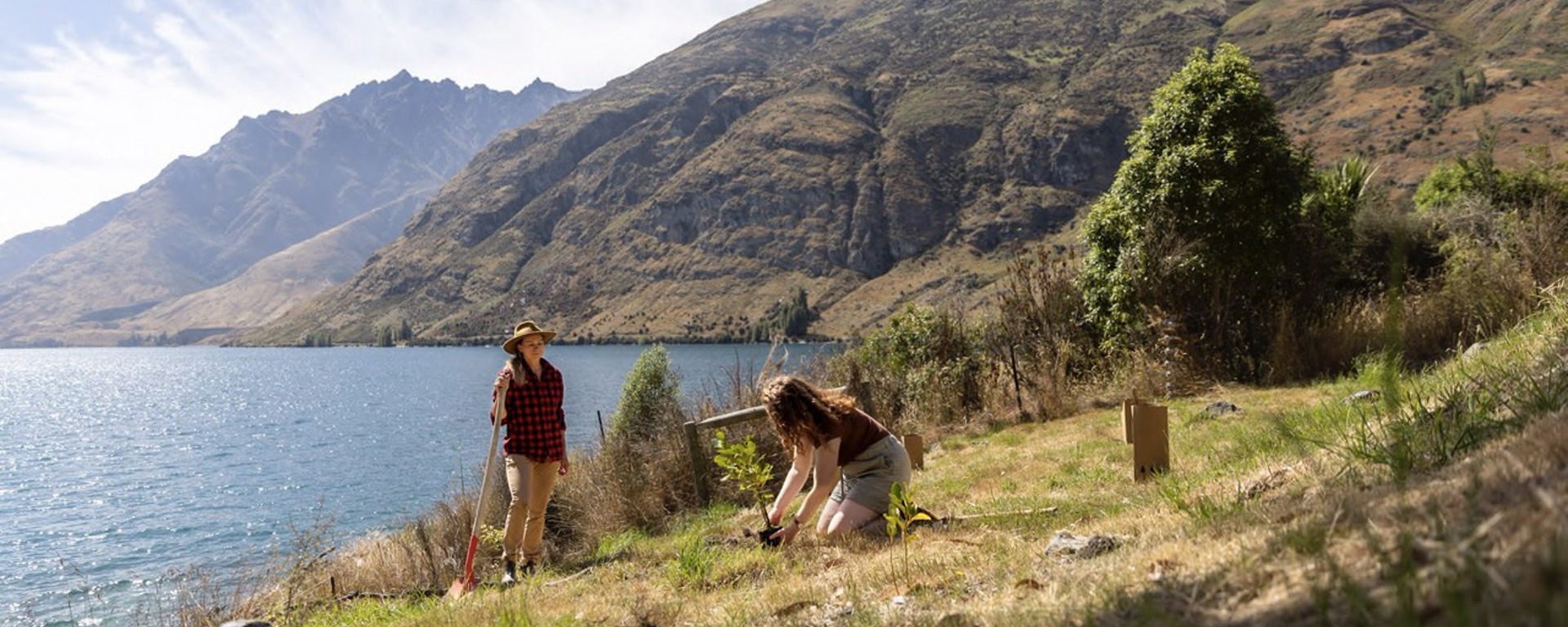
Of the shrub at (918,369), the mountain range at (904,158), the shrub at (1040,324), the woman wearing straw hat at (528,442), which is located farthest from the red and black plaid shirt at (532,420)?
the mountain range at (904,158)

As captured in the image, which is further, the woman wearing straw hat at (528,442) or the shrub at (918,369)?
the shrub at (918,369)

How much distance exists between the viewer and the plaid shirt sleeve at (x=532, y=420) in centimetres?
685

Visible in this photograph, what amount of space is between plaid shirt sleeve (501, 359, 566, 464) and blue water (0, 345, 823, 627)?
363cm

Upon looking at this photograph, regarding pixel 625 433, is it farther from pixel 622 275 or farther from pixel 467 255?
pixel 467 255

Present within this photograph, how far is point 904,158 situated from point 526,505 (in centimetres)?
15216

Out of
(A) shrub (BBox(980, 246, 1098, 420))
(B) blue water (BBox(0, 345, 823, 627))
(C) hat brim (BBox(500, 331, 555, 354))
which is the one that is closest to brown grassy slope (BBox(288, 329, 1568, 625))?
(C) hat brim (BBox(500, 331, 555, 354))

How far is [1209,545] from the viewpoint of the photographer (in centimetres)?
288

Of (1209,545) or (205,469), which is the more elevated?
(1209,545)

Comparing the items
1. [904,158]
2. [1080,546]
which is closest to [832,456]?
[1080,546]

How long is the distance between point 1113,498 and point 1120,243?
362 inches

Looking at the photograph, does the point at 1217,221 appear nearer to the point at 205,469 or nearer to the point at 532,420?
the point at 532,420

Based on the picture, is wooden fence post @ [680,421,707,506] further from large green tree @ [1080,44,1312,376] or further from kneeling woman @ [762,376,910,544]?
large green tree @ [1080,44,1312,376]

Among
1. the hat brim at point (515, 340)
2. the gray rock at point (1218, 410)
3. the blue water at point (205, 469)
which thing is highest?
the hat brim at point (515, 340)

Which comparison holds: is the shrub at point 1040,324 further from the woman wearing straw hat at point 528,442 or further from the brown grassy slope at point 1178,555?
the woman wearing straw hat at point 528,442
